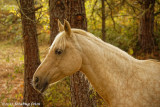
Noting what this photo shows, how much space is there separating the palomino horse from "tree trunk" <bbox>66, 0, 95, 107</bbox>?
1.03 meters

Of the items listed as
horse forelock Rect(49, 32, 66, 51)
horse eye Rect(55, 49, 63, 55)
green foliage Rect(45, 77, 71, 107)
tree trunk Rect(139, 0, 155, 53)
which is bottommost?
green foliage Rect(45, 77, 71, 107)

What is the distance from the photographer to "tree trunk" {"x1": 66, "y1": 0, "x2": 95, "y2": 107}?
9.95 ft

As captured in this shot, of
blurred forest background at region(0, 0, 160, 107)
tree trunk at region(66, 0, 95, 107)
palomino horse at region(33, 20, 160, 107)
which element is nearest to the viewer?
palomino horse at region(33, 20, 160, 107)

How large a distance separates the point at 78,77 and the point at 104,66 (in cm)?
124

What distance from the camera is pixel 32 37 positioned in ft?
16.1

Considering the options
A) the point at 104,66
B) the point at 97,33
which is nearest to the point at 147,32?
the point at 97,33

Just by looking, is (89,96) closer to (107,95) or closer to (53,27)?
(107,95)

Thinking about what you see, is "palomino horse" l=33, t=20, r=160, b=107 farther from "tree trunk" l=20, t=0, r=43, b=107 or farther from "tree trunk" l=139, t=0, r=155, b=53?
"tree trunk" l=139, t=0, r=155, b=53

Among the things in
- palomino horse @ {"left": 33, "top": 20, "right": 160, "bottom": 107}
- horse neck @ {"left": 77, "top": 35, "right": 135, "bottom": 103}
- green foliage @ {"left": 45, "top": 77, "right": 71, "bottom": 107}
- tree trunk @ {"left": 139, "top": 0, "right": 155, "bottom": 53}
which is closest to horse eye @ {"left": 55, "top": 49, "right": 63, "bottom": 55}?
palomino horse @ {"left": 33, "top": 20, "right": 160, "bottom": 107}

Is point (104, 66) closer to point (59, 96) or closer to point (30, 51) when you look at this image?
point (30, 51)

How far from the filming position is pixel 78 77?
321 cm

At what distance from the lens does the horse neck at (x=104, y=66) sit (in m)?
2.09

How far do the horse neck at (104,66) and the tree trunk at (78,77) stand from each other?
1.06m

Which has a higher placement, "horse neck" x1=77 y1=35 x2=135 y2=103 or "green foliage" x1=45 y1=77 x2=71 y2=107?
"horse neck" x1=77 y1=35 x2=135 y2=103
